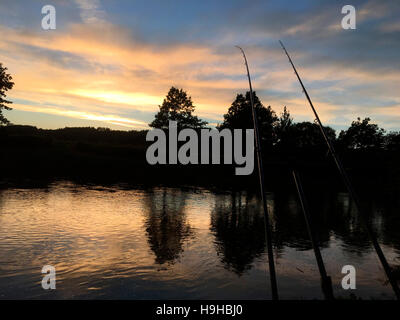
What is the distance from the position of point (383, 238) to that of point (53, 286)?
1912cm

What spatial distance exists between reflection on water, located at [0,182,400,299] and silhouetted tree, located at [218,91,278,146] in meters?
41.2

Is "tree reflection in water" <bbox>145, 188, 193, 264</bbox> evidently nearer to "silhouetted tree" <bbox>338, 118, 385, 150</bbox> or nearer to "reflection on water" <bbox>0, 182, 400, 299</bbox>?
"reflection on water" <bbox>0, 182, 400, 299</bbox>

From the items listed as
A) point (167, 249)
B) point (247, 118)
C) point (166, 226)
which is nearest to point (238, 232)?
point (166, 226)

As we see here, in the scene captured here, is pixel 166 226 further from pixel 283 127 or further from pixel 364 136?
pixel 364 136

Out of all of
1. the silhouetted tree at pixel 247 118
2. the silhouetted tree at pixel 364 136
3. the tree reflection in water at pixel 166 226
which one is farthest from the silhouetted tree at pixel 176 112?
the silhouetted tree at pixel 364 136

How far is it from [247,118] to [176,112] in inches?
647

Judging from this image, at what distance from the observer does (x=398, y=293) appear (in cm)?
554

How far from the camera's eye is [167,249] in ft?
50.1

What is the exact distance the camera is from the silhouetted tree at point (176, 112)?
7288 cm

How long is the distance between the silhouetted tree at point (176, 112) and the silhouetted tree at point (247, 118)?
7.56 m

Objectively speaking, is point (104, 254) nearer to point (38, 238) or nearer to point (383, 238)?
point (38, 238)

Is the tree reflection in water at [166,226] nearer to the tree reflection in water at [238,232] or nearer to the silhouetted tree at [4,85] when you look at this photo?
the tree reflection in water at [238,232]

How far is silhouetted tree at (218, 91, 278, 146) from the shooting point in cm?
6812
